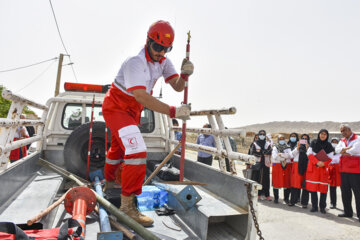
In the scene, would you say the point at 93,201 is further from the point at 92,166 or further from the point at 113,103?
the point at 92,166

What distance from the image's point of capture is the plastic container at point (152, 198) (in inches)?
109

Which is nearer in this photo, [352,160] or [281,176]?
[352,160]

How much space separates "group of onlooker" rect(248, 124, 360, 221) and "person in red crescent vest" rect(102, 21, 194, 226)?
4.36m

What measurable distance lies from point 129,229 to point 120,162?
115 centimetres

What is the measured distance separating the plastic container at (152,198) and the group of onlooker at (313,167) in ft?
13.1

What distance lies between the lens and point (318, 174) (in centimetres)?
647

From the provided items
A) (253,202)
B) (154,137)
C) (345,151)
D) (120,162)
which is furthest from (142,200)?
(345,151)

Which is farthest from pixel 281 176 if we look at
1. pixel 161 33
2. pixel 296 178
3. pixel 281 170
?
pixel 161 33

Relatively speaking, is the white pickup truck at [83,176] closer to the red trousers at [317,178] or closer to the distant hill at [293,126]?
the red trousers at [317,178]

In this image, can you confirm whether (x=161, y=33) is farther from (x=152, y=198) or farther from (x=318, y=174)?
(x=318, y=174)

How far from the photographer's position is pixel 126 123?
2594 mm

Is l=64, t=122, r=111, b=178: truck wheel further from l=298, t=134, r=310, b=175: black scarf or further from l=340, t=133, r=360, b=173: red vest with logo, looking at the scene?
l=340, t=133, r=360, b=173: red vest with logo

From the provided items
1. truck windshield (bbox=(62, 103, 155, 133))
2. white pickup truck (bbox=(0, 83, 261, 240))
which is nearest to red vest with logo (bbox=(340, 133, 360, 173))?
white pickup truck (bbox=(0, 83, 261, 240))

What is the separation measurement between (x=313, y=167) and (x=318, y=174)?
0.65 ft
